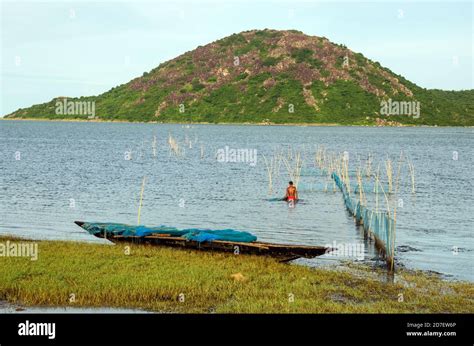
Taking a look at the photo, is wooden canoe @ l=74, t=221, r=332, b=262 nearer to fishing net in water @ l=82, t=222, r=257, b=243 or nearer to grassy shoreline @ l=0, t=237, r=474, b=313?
fishing net in water @ l=82, t=222, r=257, b=243

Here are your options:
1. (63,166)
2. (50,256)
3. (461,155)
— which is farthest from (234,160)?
(50,256)

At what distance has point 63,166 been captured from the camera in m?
71.6

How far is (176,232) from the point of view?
26.0 m

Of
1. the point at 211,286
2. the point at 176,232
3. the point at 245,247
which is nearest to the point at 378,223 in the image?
the point at 245,247

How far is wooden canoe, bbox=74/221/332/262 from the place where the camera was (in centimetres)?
2319

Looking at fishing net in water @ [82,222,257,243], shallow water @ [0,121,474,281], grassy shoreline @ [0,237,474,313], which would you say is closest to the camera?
grassy shoreline @ [0,237,474,313]

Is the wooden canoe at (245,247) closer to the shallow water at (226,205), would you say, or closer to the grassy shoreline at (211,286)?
the grassy shoreline at (211,286)

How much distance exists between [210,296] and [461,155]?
301 feet

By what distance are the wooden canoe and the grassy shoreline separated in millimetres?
447

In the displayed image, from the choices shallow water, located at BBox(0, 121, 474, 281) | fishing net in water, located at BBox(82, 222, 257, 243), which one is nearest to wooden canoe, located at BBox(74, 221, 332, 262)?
fishing net in water, located at BBox(82, 222, 257, 243)

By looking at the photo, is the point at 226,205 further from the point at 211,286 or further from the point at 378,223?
the point at 211,286

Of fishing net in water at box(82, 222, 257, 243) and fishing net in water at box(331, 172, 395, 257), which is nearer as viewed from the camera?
fishing net in water at box(331, 172, 395, 257)

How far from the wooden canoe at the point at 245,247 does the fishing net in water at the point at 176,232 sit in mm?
205
